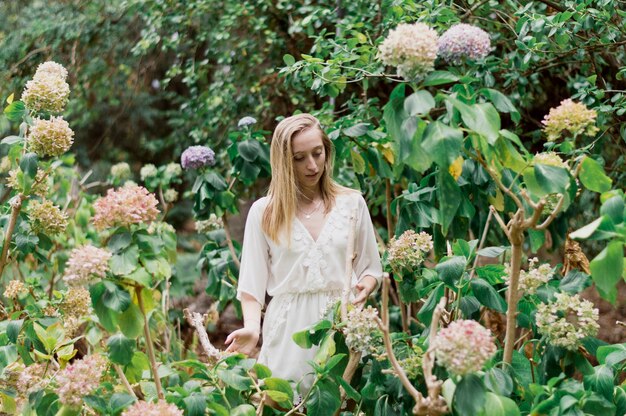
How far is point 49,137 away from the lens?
2.19 metres

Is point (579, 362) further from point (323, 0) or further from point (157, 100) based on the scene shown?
point (157, 100)

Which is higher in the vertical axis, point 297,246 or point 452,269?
point 452,269

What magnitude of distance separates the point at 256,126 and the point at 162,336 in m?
1.30

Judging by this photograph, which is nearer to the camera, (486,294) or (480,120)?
(480,120)

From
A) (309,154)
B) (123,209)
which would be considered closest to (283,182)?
(309,154)

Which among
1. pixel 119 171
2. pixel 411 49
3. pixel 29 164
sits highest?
pixel 411 49

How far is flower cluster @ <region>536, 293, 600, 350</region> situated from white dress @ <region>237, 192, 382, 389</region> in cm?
89

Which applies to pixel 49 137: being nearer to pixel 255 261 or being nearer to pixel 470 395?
pixel 255 261

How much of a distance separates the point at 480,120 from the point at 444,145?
0.10 meters

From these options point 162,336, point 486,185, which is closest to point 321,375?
point 486,185

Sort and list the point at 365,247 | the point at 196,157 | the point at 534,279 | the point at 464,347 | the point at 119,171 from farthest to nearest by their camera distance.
→ the point at 119,171 → the point at 196,157 → the point at 365,247 → the point at 534,279 → the point at 464,347

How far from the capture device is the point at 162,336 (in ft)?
14.1

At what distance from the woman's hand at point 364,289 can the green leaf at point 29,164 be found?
100cm

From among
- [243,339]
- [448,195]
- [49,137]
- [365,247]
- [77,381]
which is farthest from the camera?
[365,247]
